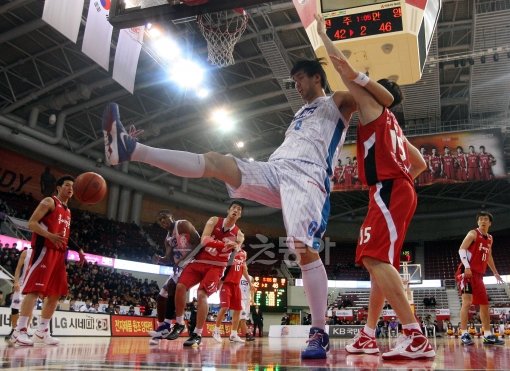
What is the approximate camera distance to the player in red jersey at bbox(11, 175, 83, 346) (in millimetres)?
5184

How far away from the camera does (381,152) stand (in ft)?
11.1

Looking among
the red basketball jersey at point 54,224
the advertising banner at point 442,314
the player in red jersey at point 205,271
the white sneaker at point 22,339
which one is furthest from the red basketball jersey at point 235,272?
the advertising banner at point 442,314

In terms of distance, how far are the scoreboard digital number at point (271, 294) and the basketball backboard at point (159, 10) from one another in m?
16.8

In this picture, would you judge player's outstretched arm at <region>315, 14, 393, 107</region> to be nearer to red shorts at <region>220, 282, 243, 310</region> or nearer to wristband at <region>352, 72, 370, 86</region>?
wristband at <region>352, 72, 370, 86</region>

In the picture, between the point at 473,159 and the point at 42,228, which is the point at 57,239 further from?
the point at 473,159

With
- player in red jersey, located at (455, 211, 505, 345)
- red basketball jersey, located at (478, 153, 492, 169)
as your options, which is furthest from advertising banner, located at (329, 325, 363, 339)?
player in red jersey, located at (455, 211, 505, 345)

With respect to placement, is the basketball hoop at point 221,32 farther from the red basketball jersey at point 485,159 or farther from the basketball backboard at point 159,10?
the red basketball jersey at point 485,159

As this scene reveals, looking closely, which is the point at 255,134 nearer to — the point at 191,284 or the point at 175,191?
the point at 175,191

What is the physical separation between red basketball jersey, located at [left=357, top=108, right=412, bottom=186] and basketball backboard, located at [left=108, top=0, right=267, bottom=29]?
2.27 meters

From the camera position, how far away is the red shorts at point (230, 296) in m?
7.95

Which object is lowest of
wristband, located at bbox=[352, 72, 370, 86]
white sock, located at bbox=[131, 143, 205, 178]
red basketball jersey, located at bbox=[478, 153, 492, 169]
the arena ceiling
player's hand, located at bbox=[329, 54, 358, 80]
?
white sock, located at bbox=[131, 143, 205, 178]

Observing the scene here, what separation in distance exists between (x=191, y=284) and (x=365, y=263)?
10.3 ft

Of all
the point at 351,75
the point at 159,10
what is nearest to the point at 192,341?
the point at 351,75

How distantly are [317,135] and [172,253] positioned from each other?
363 cm
